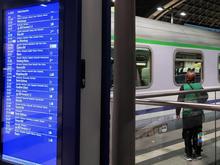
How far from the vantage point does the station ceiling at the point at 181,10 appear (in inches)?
677

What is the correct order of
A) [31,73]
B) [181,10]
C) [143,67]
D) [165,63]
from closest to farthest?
[31,73] < [143,67] < [165,63] < [181,10]

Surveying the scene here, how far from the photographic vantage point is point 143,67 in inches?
251

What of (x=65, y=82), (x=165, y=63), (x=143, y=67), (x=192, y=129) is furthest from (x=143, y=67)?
(x=65, y=82)

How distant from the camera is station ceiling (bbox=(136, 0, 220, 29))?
677 inches

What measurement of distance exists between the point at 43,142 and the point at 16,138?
205 millimetres

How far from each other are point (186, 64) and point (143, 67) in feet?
6.05

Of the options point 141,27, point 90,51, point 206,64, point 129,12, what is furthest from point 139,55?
point 90,51

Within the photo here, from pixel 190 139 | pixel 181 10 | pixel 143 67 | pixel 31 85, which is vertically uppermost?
pixel 181 10

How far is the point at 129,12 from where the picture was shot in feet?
5.51

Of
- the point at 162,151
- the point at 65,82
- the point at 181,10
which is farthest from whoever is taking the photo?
the point at 181,10

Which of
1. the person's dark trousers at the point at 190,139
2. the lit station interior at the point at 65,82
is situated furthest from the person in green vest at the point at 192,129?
the lit station interior at the point at 65,82

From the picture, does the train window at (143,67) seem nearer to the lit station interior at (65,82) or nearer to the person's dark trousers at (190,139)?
the person's dark trousers at (190,139)

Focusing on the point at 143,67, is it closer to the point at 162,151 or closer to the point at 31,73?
the point at 162,151

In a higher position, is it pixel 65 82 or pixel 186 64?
pixel 186 64
